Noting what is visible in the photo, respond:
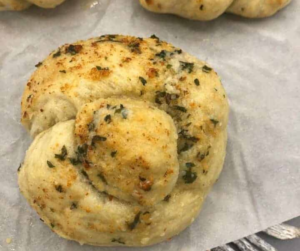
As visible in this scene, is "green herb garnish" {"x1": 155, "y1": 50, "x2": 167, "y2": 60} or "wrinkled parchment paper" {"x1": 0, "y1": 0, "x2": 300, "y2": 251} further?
"wrinkled parchment paper" {"x1": 0, "y1": 0, "x2": 300, "y2": 251}

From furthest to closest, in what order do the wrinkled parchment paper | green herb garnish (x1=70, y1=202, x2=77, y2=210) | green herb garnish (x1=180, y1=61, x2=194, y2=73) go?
the wrinkled parchment paper < green herb garnish (x1=180, y1=61, x2=194, y2=73) < green herb garnish (x1=70, y1=202, x2=77, y2=210)

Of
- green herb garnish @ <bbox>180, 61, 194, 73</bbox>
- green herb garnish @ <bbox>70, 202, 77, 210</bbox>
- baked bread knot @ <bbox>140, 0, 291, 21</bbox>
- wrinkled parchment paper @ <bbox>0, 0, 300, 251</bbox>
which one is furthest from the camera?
baked bread knot @ <bbox>140, 0, 291, 21</bbox>

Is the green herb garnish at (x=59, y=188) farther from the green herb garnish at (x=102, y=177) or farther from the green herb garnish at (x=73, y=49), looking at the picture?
the green herb garnish at (x=73, y=49)

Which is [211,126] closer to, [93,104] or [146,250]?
[93,104]

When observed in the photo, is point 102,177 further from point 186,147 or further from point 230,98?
point 230,98

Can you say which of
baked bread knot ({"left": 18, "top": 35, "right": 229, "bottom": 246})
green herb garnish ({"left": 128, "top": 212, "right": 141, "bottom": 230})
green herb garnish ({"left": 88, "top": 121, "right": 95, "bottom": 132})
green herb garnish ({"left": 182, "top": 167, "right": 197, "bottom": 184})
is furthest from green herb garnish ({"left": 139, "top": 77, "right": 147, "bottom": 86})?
green herb garnish ({"left": 128, "top": 212, "right": 141, "bottom": 230})

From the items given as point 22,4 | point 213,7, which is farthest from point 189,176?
point 22,4

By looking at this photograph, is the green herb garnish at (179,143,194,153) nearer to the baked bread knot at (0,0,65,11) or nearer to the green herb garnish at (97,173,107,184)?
the green herb garnish at (97,173,107,184)

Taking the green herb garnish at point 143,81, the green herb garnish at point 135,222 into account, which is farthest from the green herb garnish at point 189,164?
the green herb garnish at point 143,81
